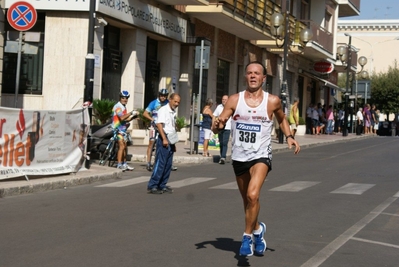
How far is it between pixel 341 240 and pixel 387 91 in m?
A: 64.7

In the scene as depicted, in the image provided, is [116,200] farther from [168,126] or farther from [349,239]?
[349,239]

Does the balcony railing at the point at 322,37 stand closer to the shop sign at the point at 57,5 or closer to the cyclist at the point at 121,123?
the shop sign at the point at 57,5

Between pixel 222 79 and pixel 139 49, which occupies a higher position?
pixel 139 49

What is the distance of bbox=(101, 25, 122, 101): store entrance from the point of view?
2400 centimetres

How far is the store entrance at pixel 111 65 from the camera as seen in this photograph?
24.0m

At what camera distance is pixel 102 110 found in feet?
72.1

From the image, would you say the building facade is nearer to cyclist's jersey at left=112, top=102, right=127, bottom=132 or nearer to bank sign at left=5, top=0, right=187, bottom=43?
bank sign at left=5, top=0, right=187, bottom=43

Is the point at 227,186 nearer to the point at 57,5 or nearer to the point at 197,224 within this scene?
the point at 197,224

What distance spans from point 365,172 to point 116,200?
7936mm

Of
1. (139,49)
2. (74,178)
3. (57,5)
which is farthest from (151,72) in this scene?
(74,178)

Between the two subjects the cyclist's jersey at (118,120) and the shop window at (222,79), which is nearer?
the cyclist's jersey at (118,120)

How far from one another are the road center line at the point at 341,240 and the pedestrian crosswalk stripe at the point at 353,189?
1.81 metres

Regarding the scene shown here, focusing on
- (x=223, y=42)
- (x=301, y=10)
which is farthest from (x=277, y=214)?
(x=301, y=10)

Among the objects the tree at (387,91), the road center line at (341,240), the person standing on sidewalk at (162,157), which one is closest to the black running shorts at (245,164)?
the road center line at (341,240)
